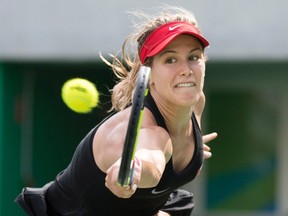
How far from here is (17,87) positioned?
8.80 meters

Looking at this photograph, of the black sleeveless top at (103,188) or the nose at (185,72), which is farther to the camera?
the black sleeveless top at (103,188)

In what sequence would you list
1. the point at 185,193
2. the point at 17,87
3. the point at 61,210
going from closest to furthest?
the point at 61,210 < the point at 185,193 < the point at 17,87

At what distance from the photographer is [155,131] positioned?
12.2 feet

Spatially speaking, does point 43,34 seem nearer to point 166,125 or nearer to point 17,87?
point 17,87

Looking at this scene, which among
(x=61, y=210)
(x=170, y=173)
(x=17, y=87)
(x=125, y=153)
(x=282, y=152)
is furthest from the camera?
(x=282, y=152)

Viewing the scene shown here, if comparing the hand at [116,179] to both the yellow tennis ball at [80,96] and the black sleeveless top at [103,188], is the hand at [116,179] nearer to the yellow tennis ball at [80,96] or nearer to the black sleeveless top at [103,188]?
the black sleeveless top at [103,188]

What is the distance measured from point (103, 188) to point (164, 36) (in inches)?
28.8

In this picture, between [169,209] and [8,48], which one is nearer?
[169,209]

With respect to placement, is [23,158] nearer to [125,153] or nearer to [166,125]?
[166,125]

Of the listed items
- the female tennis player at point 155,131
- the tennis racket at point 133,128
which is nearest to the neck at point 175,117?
the female tennis player at point 155,131

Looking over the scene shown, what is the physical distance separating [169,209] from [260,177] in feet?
18.9

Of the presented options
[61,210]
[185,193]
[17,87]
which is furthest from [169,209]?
[17,87]

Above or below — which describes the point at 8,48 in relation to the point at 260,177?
above

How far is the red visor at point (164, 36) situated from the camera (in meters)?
3.82
